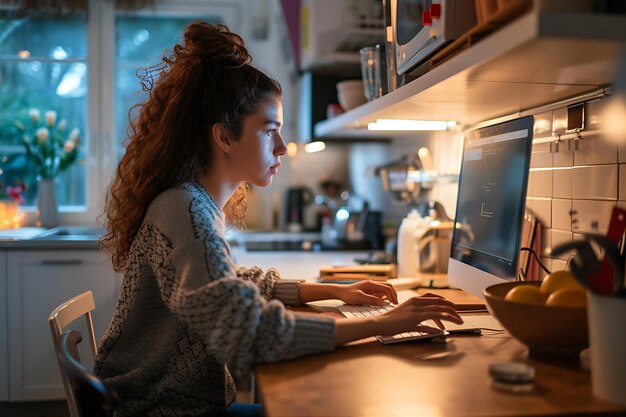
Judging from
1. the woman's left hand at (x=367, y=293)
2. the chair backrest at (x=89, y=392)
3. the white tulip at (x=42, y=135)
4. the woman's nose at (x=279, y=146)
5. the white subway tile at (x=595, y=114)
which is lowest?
the chair backrest at (x=89, y=392)

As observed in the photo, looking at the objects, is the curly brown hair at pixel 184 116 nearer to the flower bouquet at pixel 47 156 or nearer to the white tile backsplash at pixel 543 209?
the white tile backsplash at pixel 543 209

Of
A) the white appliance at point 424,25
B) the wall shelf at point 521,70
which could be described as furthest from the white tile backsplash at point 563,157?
the white appliance at point 424,25

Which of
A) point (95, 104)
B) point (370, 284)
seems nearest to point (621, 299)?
point (370, 284)

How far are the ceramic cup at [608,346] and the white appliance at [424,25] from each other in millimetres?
580

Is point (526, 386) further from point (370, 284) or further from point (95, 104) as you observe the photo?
point (95, 104)

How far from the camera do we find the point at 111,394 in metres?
1.04

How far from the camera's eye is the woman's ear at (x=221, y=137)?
4.69ft

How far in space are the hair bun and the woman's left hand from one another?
0.57 m

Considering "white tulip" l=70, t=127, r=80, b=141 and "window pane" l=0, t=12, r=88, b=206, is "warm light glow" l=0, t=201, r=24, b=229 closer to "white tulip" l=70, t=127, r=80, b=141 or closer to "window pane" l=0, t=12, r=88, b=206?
"window pane" l=0, t=12, r=88, b=206

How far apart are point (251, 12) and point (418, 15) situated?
8.70ft

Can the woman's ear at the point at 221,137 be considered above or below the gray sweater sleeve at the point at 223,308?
above

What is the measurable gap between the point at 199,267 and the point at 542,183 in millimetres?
945

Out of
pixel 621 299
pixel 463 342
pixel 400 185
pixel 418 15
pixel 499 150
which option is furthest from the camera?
pixel 400 185

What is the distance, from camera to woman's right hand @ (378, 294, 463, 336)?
119 cm
